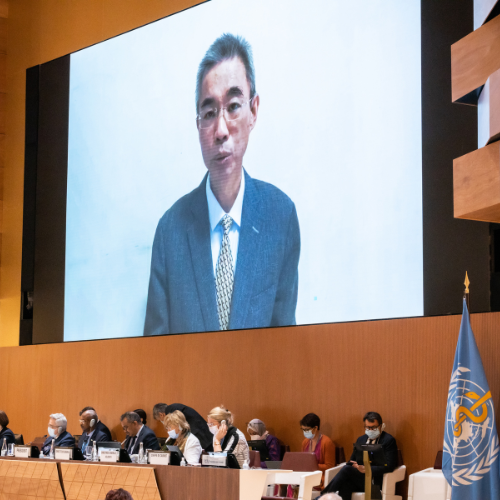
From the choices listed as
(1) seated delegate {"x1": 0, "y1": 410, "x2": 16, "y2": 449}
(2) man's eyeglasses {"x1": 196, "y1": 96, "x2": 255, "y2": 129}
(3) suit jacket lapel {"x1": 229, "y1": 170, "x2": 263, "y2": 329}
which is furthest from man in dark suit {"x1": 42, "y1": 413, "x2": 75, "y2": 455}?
(2) man's eyeglasses {"x1": 196, "y1": 96, "x2": 255, "y2": 129}

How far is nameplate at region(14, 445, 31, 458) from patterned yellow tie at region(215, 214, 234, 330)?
2200mm

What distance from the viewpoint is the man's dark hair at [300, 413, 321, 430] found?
20.2ft

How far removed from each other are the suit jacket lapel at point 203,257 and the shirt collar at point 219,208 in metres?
0.06

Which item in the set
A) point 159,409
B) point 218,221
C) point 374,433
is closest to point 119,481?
point 159,409

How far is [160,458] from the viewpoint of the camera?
5117 mm

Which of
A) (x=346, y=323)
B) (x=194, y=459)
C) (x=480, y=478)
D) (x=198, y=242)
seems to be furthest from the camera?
(x=198, y=242)

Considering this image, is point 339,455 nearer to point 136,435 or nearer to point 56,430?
point 136,435

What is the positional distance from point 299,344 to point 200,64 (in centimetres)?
322

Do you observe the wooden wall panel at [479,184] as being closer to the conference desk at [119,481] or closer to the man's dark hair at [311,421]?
the conference desk at [119,481]

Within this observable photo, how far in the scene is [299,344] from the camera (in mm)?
6723

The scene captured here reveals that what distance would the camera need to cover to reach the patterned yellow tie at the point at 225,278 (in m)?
7.41

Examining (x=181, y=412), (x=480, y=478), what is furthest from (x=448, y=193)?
(x=181, y=412)

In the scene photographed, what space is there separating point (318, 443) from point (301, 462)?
1.98 feet

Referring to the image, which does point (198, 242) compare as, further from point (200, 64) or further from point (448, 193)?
point (448, 193)
